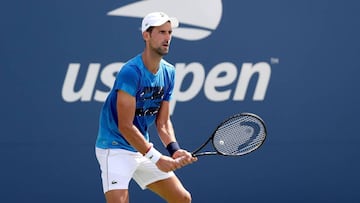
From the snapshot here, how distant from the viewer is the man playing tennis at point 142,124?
18.0 feet

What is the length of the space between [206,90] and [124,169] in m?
1.93

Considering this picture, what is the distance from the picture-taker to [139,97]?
5.66 metres

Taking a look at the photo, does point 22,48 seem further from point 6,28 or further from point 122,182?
point 122,182

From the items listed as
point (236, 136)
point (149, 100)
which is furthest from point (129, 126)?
point (236, 136)

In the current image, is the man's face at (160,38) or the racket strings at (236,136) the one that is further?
the racket strings at (236,136)

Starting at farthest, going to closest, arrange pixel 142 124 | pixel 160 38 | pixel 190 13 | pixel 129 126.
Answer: pixel 190 13, pixel 142 124, pixel 160 38, pixel 129 126

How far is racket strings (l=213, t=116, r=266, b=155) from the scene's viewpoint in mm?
5797

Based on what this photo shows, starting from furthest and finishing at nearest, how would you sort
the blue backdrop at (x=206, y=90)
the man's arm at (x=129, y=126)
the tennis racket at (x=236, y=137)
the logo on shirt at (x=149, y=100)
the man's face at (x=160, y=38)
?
the blue backdrop at (x=206, y=90), the tennis racket at (x=236, y=137), the logo on shirt at (x=149, y=100), the man's face at (x=160, y=38), the man's arm at (x=129, y=126)

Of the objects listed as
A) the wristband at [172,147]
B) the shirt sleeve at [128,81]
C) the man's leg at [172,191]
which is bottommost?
the man's leg at [172,191]

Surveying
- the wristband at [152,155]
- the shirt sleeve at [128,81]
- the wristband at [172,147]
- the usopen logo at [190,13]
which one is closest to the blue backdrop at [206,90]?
the usopen logo at [190,13]

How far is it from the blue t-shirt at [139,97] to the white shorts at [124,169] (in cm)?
4

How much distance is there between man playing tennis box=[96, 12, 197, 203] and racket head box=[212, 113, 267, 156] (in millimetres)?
265

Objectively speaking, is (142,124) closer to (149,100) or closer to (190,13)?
(149,100)

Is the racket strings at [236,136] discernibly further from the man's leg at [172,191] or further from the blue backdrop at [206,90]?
the blue backdrop at [206,90]
